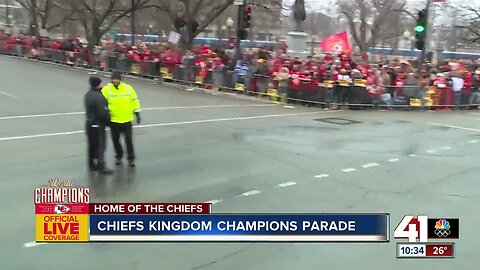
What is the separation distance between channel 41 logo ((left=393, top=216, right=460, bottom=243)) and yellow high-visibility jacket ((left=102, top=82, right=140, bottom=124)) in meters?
5.36

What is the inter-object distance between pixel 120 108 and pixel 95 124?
2.14 ft

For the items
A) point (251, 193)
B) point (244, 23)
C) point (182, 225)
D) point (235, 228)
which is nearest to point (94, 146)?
point (251, 193)

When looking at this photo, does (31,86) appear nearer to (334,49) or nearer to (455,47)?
(334,49)

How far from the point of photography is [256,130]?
14961mm

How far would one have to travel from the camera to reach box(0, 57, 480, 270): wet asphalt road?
19.5ft

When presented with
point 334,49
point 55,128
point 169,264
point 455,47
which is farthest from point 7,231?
point 455,47

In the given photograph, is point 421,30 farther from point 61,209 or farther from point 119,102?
point 61,209

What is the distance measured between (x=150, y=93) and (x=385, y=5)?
186 feet

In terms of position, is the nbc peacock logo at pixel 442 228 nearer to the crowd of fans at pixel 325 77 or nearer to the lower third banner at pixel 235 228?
the lower third banner at pixel 235 228

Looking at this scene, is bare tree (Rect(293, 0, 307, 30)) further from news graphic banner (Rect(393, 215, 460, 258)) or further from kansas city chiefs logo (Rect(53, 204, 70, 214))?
kansas city chiefs logo (Rect(53, 204, 70, 214))

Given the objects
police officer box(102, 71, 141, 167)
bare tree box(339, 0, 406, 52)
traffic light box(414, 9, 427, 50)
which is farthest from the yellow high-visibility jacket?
bare tree box(339, 0, 406, 52)

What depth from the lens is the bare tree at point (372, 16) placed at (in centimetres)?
7281

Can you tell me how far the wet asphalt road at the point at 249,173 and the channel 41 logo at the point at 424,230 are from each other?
0.20 m

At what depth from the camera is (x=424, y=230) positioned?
6.25m
